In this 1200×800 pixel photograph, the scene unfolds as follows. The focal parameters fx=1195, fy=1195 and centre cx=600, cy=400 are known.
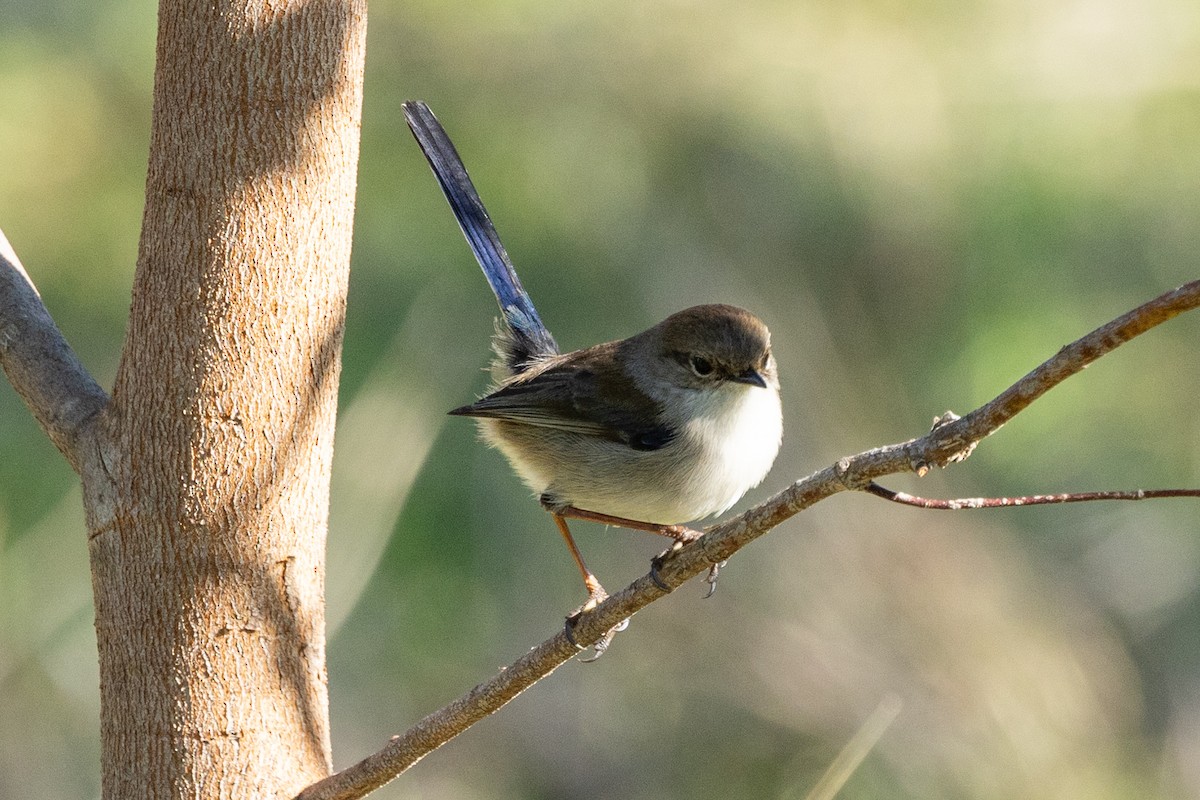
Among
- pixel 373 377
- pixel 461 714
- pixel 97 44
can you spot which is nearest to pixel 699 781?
pixel 373 377

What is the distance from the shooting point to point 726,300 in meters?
5.84

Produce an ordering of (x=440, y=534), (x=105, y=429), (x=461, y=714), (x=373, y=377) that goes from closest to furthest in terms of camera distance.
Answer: (x=461, y=714), (x=105, y=429), (x=373, y=377), (x=440, y=534)

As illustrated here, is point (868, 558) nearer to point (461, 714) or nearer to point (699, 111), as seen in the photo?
point (699, 111)

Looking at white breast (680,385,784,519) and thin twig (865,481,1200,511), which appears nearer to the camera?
thin twig (865,481,1200,511)

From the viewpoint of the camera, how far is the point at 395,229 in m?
6.07

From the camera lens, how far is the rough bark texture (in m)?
2.49

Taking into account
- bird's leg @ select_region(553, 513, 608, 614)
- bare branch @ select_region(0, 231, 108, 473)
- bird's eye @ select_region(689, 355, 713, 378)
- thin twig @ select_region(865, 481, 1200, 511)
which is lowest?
thin twig @ select_region(865, 481, 1200, 511)

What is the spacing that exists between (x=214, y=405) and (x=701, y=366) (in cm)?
157

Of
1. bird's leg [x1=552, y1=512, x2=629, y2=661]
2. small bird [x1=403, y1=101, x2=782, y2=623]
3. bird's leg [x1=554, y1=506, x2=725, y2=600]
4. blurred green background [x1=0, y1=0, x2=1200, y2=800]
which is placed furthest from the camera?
blurred green background [x1=0, y1=0, x2=1200, y2=800]

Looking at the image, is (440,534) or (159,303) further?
(440,534)

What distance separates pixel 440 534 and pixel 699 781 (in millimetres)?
1726

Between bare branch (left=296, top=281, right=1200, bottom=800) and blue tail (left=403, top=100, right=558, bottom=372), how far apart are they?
1759mm

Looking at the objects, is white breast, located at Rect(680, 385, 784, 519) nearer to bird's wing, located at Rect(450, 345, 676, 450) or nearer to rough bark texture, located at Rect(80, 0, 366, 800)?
bird's wing, located at Rect(450, 345, 676, 450)

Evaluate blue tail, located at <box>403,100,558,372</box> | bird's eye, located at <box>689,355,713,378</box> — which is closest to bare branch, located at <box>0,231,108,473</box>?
blue tail, located at <box>403,100,558,372</box>
